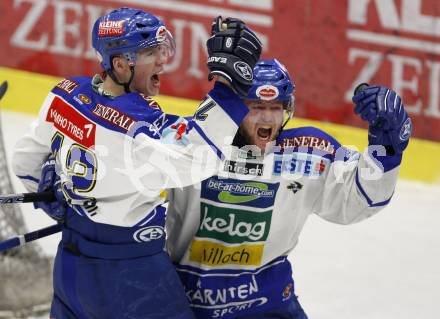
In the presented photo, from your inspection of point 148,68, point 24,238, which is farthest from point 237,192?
point 24,238

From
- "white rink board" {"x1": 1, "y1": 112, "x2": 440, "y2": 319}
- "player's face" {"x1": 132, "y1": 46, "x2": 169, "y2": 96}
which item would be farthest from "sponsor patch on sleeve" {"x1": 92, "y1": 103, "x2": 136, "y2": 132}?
"white rink board" {"x1": 1, "y1": 112, "x2": 440, "y2": 319}

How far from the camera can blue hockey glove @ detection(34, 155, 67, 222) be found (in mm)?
3195

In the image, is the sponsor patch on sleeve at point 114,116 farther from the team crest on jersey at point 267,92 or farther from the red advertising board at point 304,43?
the red advertising board at point 304,43

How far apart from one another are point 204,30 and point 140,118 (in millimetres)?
3822

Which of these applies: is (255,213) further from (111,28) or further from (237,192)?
(111,28)

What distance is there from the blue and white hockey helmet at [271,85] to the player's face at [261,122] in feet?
0.10

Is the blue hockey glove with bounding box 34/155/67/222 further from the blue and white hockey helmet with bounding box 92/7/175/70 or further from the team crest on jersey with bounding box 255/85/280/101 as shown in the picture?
the team crest on jersey with bounding box 255/85/280/101

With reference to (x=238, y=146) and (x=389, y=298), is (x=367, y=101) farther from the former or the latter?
(x=389, y=298)

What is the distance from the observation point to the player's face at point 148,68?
9.92 ft

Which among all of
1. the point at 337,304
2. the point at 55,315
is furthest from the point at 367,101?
the point at 337,304

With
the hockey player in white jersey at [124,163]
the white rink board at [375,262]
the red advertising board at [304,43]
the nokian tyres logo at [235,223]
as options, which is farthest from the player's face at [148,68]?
the red advertising board at [304,43]

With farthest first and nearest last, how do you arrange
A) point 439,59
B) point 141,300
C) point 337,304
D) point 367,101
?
point 439,59
point 337,304
point 141,300
point 367,101

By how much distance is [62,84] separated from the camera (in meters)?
3.15

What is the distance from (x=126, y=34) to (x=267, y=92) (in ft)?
1.43
